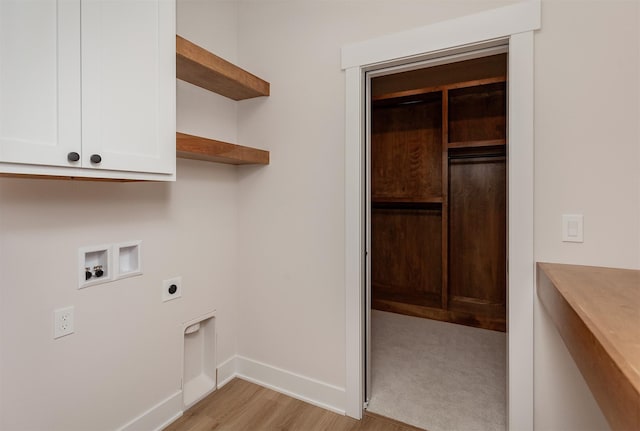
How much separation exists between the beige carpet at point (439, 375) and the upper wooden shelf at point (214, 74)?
86.0 inches

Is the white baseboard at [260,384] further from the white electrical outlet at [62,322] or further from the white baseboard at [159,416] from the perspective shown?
the white electrical outlet at [62,322]

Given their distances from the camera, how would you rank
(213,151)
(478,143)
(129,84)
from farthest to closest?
(478,143) → (213,151) → (129,84)

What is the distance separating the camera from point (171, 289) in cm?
194

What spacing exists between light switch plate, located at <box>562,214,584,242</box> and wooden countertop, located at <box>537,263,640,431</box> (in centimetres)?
13

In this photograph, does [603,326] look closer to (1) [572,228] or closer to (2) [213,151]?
(1) [572,228]

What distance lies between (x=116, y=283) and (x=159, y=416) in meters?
0.83

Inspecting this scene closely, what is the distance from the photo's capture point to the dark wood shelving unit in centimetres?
165

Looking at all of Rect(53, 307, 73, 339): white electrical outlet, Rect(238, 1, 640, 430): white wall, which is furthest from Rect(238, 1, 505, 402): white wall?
Rect(53, 307, 73, 339): white electrical outlet

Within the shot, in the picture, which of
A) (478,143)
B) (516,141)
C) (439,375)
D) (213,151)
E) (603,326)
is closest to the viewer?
(603,326)

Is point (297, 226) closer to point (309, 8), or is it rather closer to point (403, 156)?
point (309, 8)

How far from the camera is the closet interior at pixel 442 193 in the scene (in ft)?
10.5

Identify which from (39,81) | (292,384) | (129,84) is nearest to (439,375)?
(292,384)

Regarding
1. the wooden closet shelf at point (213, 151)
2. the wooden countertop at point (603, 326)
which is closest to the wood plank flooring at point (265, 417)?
the wooden countertop at point (603, 326)

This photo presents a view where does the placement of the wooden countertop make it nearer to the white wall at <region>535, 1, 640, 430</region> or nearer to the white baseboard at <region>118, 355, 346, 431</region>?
the white wall at <region>535, 1, 640, 430</region>
